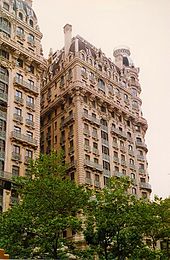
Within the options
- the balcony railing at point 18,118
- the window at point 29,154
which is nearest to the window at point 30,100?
the balcony railing at point 18,118

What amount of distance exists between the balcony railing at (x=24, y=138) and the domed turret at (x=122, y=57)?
103 ft

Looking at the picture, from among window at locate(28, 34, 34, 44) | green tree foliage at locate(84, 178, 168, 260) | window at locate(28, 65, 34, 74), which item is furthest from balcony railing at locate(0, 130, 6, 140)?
green tree foliage at locate(84, 178, 168, 260)

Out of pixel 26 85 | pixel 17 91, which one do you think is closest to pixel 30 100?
pixel 26 85

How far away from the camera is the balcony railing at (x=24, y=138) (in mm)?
44753

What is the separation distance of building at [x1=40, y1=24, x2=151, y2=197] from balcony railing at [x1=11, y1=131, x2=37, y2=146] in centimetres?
689

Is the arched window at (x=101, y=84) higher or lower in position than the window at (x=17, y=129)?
higher

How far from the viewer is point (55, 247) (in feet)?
86.8

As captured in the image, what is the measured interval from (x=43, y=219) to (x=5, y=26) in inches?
1247

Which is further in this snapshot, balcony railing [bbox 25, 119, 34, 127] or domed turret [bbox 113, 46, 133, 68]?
domed turret [bbox 113, 46, 133, 68]

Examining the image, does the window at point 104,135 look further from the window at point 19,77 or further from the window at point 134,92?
the window at point 19,77

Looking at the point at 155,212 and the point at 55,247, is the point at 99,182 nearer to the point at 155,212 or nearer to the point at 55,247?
the point at 155,212

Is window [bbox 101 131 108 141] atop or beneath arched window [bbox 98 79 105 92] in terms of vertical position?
beneath

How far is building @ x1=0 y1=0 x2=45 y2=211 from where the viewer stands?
142 ft

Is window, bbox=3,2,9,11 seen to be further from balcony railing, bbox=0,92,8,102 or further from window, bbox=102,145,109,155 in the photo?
window, bbox=102,145,109,155
